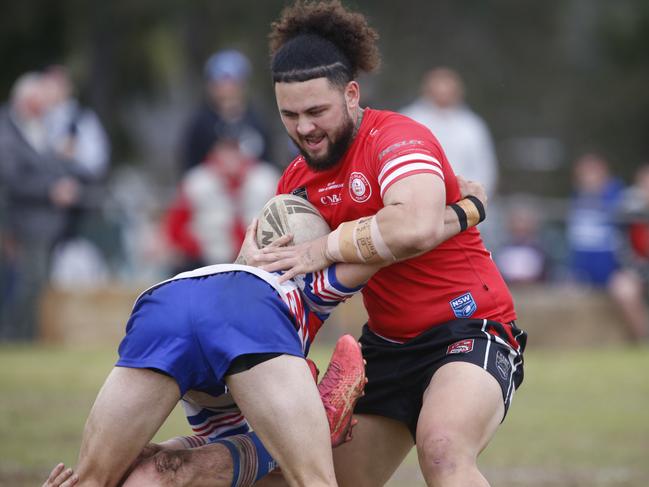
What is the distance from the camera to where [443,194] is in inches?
176

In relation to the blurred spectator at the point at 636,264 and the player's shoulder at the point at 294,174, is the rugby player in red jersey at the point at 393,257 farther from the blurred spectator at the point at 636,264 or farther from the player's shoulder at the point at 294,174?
the blurred spectator at the point at 636,264

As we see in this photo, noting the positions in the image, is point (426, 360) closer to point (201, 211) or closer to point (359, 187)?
point (359, 187)

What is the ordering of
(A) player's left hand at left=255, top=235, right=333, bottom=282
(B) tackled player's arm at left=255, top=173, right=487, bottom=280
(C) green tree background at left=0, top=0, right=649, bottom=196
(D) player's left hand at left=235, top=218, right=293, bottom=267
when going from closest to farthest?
(B) tackled player's arm at left=255, top=173, right=487, bottom=280
(A) player's left hand at left=255, top=235, right=333, bottom=282
(D) player's left hand at left=235, top=218, right=293, bottom=267
(C) green tree background at left=0, top=0, right=649, bottom=196

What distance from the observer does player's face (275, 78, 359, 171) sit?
182 inches

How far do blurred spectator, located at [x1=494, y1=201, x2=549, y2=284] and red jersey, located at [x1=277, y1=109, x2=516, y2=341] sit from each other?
8552 mm

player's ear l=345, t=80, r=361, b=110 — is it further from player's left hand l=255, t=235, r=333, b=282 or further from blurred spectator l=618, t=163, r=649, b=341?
blurred spectator l=618, t=163, r=649, b=341

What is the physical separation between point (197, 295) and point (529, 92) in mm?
24956

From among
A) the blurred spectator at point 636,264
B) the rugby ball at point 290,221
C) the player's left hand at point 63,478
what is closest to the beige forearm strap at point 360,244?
the rugby ball at point 290,221

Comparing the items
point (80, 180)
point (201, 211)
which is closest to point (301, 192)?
point (201, 211)

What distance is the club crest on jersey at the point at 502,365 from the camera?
4562 millimetres

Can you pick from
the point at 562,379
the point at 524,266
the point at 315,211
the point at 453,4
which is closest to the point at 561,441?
the point at 562,379

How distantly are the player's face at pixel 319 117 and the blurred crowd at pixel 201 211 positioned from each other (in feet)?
20.7

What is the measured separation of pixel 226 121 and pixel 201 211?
905mm

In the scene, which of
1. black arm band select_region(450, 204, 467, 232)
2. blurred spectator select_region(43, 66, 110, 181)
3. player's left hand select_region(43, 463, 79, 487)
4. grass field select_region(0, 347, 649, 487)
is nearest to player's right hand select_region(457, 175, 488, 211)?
black arm band select_region(450, 204, 467, 232)
